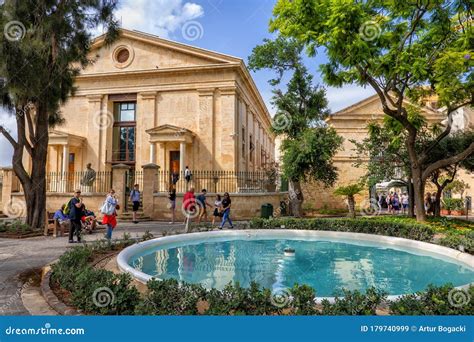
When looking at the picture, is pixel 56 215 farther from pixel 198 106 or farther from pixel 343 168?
pixel 343 168

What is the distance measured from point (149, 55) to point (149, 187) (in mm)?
13652

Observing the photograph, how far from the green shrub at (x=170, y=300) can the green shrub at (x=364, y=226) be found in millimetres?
9207

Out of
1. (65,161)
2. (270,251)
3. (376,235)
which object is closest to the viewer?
(270,251)

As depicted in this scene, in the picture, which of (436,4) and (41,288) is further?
(436,4)

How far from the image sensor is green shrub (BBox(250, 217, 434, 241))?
35.4ft

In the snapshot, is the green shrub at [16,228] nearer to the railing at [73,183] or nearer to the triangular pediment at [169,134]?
the railing at [73,183]

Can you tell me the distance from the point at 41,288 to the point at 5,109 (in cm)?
1227

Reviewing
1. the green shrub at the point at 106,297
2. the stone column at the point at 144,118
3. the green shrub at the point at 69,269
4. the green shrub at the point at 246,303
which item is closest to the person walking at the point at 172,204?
the stone column at the point at 144,118

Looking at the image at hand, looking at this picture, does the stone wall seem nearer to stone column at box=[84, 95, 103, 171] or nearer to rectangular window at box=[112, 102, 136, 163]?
stone column at box=[84, 95, 103, 171]

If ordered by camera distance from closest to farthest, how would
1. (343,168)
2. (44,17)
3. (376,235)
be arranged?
(376,235), (44,17), (343,168)

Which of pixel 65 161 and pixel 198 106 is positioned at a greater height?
pixel 198 106

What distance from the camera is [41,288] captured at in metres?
5.34

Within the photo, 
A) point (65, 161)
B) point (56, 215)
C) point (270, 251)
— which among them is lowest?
point (270, 251)

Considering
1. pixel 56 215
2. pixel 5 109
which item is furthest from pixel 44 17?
pixel 56 215
